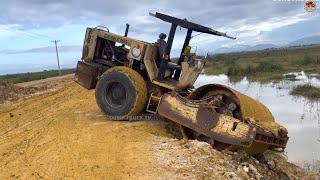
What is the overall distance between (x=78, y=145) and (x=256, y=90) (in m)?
17.6

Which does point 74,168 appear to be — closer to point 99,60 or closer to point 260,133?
point 260,133

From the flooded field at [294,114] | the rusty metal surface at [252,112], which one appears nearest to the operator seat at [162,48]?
the rusty metal surface at [252,112]

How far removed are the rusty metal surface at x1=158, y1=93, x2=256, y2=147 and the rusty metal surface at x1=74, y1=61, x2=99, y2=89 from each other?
258 centimetres

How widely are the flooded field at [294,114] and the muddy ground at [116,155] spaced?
139cm

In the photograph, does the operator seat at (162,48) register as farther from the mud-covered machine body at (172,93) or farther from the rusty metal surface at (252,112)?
the rusty metal surface at (252,112)

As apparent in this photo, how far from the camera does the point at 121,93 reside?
11.4 m

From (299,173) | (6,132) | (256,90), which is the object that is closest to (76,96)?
(6,132)

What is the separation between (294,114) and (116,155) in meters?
11.0

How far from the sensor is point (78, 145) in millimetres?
9375

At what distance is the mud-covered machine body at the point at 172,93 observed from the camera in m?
9.12

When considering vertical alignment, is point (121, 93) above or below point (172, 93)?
below

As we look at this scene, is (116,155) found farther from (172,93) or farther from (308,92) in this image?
(308,92)

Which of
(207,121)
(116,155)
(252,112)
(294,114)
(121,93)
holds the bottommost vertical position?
(116,155)

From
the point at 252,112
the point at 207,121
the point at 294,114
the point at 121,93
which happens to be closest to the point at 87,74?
the point at 121,93
